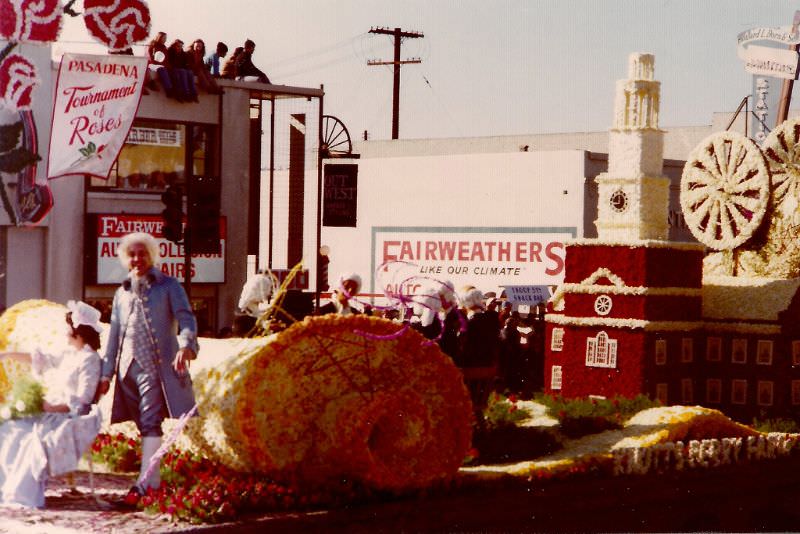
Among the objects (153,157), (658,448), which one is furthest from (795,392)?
(153,157)

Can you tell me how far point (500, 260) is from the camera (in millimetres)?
36688

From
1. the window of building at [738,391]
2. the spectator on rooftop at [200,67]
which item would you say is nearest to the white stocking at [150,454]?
the window of building at [738,391]

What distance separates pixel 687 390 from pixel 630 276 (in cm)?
171

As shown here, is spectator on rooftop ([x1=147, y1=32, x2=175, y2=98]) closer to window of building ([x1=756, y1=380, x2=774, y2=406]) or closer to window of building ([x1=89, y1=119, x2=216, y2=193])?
window of building ([x1=89, y1=119, x2=216, y2=193])

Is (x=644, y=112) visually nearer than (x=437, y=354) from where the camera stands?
No

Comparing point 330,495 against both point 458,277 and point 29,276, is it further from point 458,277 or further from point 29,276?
point 458,277

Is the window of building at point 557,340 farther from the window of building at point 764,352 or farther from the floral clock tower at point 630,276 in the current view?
the window of building at point 764,352

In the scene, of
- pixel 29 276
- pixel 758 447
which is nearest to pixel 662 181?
pixel 758 447

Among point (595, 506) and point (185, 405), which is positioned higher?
point (185, 405)

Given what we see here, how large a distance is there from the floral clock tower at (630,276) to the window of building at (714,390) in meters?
0.50

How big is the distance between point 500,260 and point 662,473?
2352cm

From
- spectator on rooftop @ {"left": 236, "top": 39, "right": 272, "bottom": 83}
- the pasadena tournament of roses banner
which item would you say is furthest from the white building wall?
the pasadena tournament of roses banner

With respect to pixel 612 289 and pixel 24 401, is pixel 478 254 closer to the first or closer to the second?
pixel 612 289

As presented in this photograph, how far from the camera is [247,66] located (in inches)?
1136
